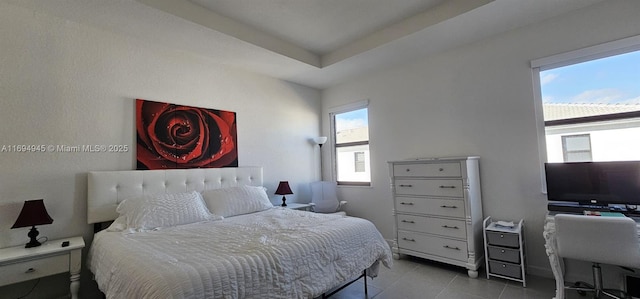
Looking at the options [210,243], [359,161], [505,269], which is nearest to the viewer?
[210,243]

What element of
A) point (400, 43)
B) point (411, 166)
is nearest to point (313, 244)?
point (411, 166)

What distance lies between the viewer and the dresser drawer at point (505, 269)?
2.56m

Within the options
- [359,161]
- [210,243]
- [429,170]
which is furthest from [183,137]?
[429,170]

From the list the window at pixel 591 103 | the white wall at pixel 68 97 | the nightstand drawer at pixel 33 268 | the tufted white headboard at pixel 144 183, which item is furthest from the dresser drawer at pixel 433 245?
the nightstand drawer at pixel 33 268

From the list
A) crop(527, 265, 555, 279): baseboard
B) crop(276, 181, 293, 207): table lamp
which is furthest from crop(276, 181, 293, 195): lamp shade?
crop(527, 265, 555, 279): baseboard

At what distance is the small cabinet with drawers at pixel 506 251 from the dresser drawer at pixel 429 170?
0.61 metres

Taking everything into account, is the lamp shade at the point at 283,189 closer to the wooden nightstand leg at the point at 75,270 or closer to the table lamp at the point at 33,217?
the wooden nightstand leg at the point at 75,270

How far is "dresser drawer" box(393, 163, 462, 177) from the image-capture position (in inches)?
115

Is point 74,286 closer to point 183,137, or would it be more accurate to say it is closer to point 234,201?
point 234,201

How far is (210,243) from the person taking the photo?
185 centimetres

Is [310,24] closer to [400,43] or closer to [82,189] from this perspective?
[400,43]

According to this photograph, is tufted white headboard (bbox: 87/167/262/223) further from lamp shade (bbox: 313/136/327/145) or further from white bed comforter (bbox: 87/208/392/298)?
lamp shade (bbox: 313/136/327/145)

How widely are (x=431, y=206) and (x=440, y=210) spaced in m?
0.11

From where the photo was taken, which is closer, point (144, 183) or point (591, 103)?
point (591, 103)
